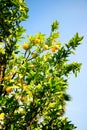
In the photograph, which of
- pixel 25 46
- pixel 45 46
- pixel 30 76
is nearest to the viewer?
pixel 30 76

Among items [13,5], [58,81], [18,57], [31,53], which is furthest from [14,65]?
[58,81]

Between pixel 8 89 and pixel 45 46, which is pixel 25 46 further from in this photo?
pixel 8 89

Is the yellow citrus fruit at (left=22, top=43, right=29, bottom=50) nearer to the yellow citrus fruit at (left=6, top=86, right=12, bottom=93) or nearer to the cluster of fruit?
the cluster of fruit

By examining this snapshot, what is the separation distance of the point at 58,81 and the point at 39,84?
57cm

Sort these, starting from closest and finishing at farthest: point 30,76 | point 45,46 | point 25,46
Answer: point 30,76
point 25,46
point 45,46

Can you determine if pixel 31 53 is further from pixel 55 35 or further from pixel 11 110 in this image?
pixel 11 110

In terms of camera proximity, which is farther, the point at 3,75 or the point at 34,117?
the point at 3,75

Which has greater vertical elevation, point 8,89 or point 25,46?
point 25,46

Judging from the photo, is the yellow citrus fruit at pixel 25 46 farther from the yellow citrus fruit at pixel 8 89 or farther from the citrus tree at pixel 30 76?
the yellow citrus fruit at pixel 8 89

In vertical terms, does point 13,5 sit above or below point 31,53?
above

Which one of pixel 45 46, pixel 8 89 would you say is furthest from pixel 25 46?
pixel 8 89

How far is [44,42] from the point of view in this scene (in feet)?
31.4

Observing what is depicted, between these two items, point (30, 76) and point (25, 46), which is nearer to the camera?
point (30, 76)

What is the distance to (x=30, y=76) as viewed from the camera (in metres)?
6.52
